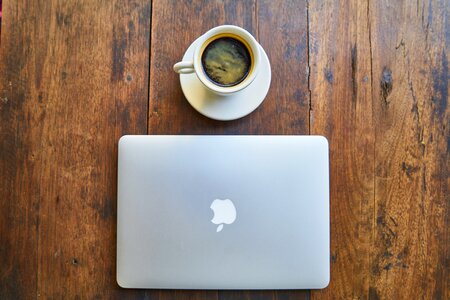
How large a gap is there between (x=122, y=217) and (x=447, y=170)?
0.60 metres

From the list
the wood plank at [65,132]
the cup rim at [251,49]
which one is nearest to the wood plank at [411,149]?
the cup rim at [251,49]

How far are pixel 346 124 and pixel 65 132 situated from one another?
20.4 inches

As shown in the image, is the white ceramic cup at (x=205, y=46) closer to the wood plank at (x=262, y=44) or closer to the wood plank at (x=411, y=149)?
the wood plank at (x=262, y=44)

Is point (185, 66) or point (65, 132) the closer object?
point (185, 66)

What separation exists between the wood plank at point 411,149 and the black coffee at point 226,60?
0.27 meters

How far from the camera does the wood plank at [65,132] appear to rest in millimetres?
685

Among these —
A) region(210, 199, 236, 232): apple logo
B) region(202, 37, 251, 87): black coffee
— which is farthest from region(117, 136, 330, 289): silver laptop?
region(202, 37, 251, 87): black coffee

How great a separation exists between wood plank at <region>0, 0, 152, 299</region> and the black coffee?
0.15m

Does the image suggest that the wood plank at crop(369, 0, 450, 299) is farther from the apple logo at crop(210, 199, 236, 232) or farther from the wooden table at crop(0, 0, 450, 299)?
the apple logo at crop(210, 199, 236, 232)

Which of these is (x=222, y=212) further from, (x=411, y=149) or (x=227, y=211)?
(x=411, y=149)

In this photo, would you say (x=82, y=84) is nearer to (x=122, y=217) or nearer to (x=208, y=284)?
(x=122, y=217)

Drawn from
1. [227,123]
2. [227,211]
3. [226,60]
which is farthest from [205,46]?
[227,211]

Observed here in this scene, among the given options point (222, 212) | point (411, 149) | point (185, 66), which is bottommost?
point (222, 212)

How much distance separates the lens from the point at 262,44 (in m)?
0.70
